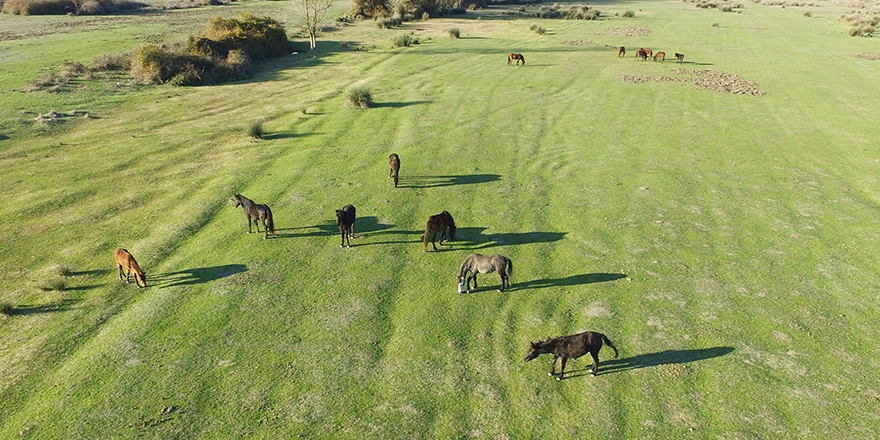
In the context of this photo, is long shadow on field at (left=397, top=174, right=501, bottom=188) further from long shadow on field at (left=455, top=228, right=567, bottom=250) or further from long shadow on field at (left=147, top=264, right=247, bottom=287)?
long shadow on field at (left=147, top=264, right=247, bottom=287)

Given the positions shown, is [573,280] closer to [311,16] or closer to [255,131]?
[255,131]

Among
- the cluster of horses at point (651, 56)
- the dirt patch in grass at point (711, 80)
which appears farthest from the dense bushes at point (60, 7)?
the dirt patch in grass at point (711, 80)

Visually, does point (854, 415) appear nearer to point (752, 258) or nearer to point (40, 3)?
point (752, 258)

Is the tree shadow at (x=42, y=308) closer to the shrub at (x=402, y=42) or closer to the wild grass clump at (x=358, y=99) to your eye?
the wild grass clump at (x=358, y=99)

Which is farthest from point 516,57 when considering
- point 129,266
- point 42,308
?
point 42,308

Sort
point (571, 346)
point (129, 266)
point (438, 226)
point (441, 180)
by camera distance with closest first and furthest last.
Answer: point (571, 346), point (129, 266), point (438, 226), point (441, 180)

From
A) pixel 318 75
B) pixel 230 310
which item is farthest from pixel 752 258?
pixel 318 75

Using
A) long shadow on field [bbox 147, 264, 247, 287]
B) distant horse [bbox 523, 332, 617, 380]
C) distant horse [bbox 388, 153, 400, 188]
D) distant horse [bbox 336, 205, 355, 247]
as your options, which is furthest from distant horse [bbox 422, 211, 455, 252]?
distant horse [bbox 523, 332, 617, 380]
